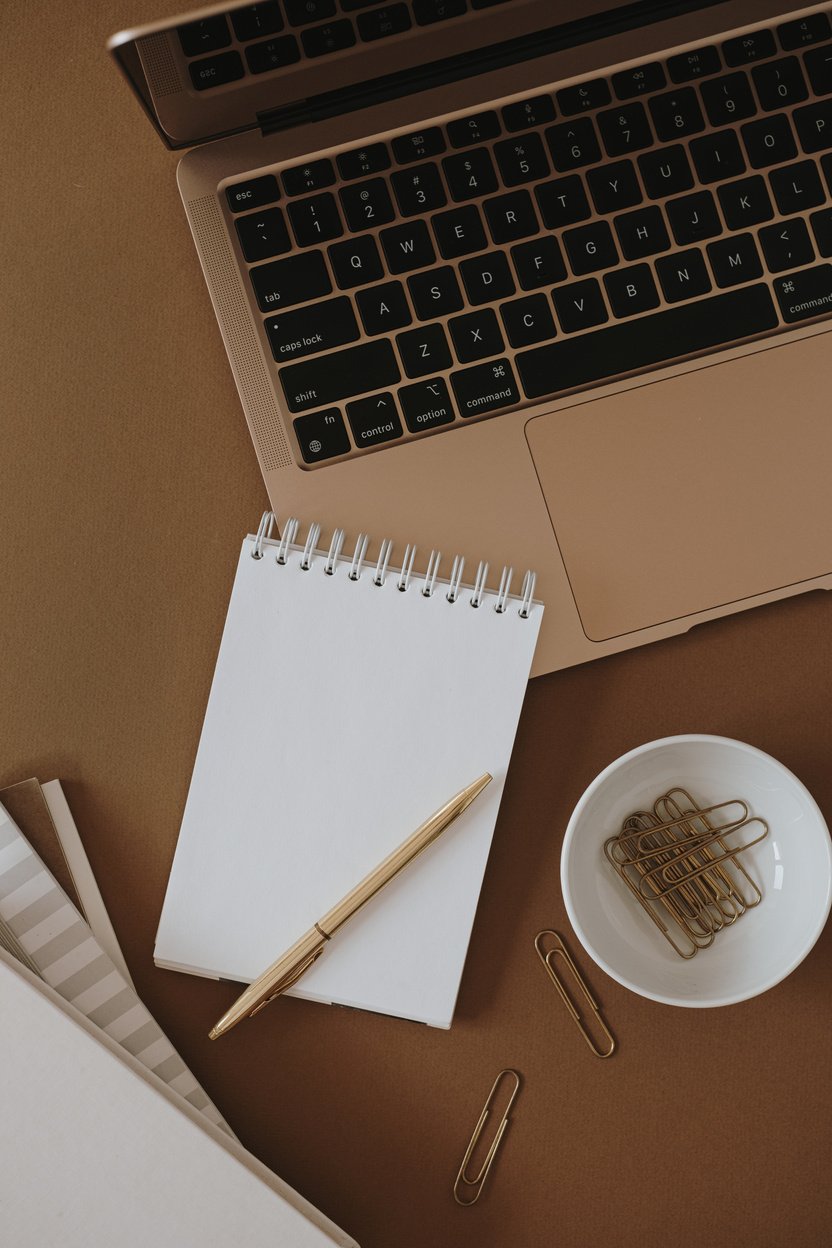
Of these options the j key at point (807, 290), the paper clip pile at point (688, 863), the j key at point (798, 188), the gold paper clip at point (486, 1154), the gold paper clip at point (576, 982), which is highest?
the j key at point (798, 188)

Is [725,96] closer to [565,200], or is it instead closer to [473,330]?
[565,200]

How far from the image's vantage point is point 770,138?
667 mm

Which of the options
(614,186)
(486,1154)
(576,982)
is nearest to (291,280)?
(614,186)

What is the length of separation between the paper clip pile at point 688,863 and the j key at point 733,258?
1.27 ft

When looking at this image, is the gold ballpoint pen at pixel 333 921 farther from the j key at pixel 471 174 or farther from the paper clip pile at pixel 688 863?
the j key at pixel 471 174

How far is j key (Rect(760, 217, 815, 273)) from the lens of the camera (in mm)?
667

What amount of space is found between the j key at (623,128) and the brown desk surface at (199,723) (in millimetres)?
330

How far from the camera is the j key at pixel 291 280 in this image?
66 centimetres

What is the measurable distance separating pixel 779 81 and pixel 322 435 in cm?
43

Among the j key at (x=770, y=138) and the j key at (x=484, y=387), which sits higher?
the j key at (x=770, y=138)

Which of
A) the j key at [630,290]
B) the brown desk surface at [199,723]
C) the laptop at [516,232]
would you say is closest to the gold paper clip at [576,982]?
the brown desk surface at [199,723]

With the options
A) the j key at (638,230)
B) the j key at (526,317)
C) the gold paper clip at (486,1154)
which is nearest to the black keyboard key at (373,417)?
the j key at (526,317)

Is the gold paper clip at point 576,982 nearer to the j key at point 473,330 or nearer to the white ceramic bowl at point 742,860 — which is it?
the white ceramic bowl at point 742,860

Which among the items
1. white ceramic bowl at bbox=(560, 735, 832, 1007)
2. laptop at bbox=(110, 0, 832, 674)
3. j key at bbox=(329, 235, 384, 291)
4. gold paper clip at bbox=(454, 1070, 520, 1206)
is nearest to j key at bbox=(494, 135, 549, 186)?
laptop at bbox=(110, 0, 832, 674)
